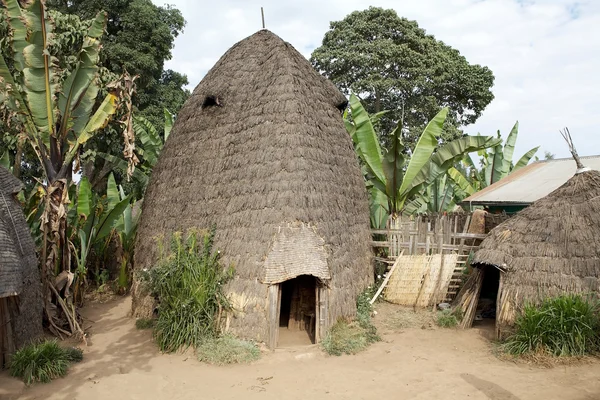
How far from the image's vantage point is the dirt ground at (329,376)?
596 centimetres

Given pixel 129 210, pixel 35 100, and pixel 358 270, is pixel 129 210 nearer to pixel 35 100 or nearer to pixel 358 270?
pixel 35 100

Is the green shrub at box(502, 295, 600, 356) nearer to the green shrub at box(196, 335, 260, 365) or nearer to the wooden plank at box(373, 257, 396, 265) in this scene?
the wooden plank at box(373, 257, 396, 265)

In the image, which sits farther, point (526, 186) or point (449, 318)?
point (526, 186)

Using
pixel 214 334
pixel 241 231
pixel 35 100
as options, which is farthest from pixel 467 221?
pixel 35 100

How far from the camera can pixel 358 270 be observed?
8.95 m

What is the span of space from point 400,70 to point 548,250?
1406 centimetres

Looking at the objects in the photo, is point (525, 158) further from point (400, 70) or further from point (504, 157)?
point (400, 70)

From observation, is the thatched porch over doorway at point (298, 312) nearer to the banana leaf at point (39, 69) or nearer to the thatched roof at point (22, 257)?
the thatched roof at point (22, 257)

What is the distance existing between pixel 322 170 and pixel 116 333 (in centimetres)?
478

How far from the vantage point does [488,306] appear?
30.2ft

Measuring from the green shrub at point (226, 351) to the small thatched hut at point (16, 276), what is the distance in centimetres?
257

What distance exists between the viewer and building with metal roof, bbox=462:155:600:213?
10891 mm

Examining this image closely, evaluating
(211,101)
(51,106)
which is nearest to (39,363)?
(51,106)

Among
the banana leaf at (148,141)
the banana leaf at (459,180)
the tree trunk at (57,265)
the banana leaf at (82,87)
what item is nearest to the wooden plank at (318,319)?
the tree trunk at (57,265)
